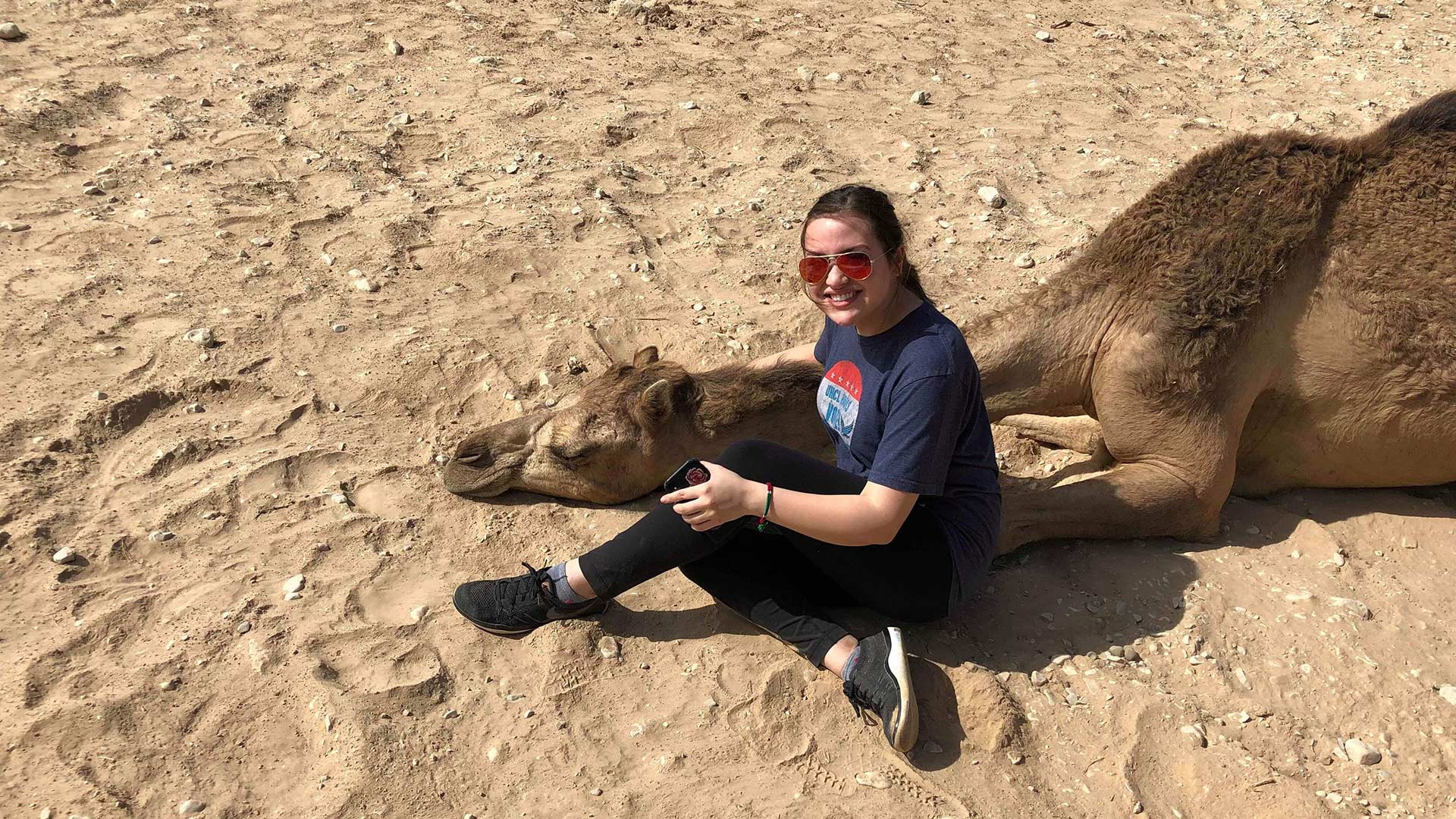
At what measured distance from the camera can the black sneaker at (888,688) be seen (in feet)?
9.79

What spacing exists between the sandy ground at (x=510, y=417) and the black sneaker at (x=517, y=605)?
3.0 inches

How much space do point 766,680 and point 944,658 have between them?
0.62 meters

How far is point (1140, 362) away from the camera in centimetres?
398

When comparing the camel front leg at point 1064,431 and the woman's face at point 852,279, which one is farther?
the camel front leg at point 1064,431

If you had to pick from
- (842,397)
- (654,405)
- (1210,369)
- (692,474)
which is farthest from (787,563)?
(1210,369)

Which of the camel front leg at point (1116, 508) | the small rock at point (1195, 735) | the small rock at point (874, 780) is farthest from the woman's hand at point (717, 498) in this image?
the small rock at point (1195, 735)

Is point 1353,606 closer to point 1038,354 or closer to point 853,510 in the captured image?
point 1038,354

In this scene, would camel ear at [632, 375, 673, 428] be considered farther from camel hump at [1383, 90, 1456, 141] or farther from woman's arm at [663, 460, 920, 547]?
camel hump at [1383, 90, 1456, 141]

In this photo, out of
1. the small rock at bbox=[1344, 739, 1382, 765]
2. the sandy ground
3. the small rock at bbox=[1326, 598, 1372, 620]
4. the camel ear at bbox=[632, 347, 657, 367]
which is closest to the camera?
the sandy ground

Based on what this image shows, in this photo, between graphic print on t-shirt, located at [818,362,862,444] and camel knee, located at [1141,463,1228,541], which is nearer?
graphic print on t-shirt, located at [818,362,862,444]

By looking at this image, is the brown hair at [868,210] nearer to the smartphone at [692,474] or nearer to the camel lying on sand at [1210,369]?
the smartphone at [692,474]

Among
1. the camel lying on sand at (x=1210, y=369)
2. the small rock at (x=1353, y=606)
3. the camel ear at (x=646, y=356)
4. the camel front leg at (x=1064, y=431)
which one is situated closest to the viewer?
the small rock at (x=1353, y=606)

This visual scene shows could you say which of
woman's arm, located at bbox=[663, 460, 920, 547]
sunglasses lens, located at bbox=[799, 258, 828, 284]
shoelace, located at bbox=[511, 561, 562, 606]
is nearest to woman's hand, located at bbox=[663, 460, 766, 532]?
woman's arm, located at bbox=[663, 460, 920, 547]

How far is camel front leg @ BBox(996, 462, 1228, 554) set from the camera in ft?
12.9
